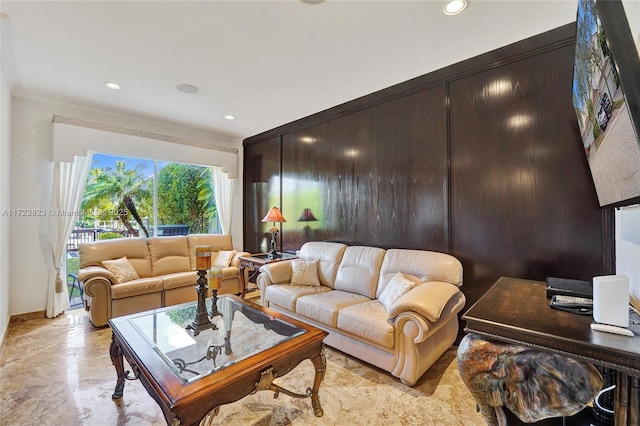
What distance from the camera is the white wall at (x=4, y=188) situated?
103 inches

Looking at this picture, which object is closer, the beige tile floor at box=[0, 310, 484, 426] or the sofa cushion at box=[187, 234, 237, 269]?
the beige tile floor at box=[0, 310, 484, 426]

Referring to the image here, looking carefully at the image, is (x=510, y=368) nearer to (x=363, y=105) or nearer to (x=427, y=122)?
(x=427, y=122)

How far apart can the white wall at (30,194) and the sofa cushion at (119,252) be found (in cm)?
58

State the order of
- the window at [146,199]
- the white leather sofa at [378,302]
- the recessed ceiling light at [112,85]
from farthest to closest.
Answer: the window at [146,199] < the recessed ceiling light at [112,85] < the white leather sofa at [378,302]

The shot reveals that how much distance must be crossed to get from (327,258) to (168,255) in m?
2.50

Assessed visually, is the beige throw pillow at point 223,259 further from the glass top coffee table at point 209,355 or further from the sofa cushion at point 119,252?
the glass top coffee table at point 209,355

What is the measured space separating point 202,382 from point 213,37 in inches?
95.3

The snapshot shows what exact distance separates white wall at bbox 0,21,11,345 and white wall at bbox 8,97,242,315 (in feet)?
0.61

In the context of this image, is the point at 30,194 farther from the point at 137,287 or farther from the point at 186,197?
the point at 186,197

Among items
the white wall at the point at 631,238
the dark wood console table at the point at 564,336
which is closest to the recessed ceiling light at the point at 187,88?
the dark wood console table at the point at 564,336

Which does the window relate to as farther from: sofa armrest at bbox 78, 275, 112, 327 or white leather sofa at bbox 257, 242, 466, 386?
white leather sofa at bbox 257, 242, 466, 386

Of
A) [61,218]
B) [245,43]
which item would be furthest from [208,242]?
[245,43]

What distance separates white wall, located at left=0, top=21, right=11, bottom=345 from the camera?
261 cm

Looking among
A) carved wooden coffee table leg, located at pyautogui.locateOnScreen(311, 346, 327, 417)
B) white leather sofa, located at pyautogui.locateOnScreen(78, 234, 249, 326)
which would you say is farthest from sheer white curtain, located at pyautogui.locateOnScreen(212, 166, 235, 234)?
carved wooden coffee table leg, located at pyautogui.locateOnScreen(311, 346, 327, 417)
